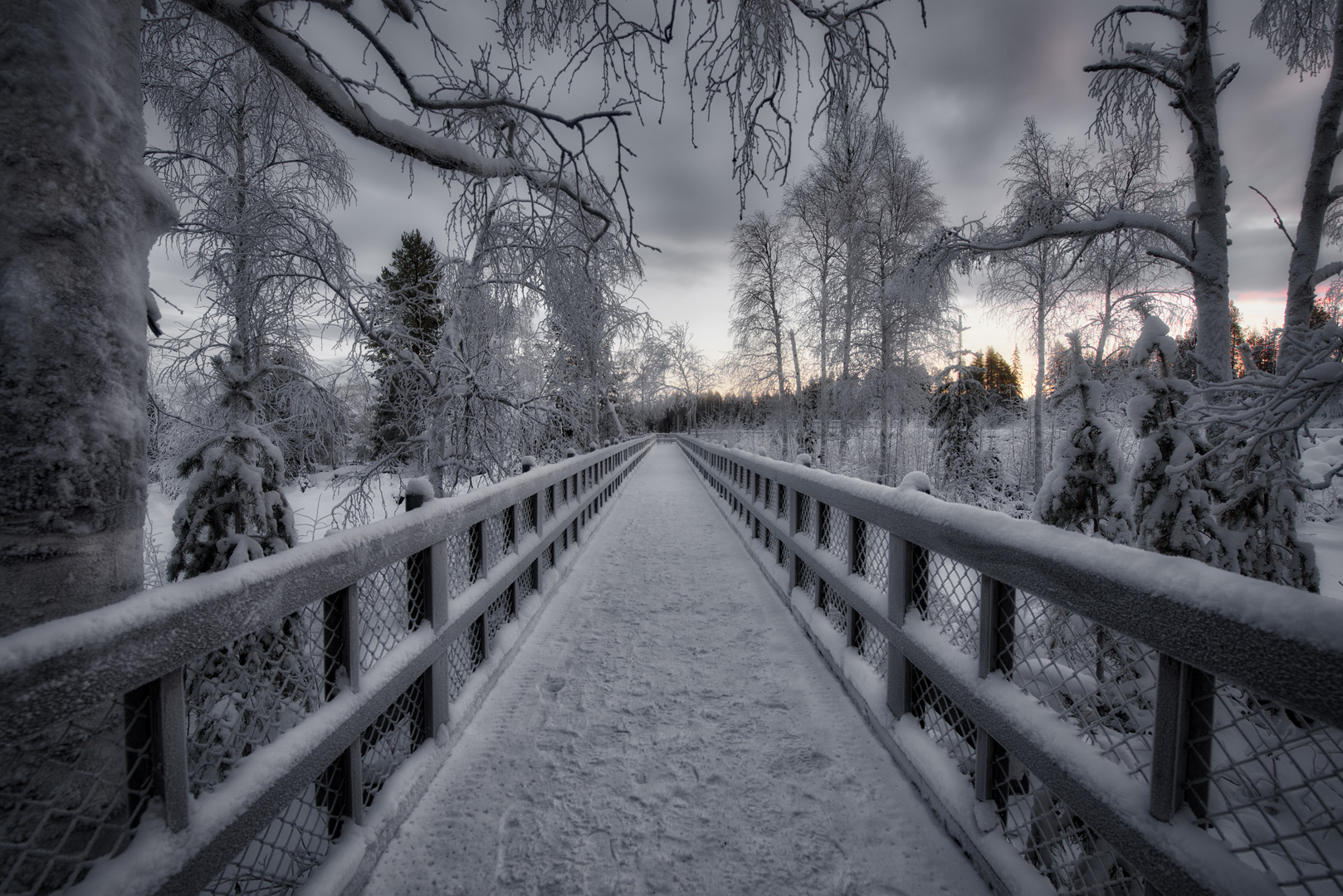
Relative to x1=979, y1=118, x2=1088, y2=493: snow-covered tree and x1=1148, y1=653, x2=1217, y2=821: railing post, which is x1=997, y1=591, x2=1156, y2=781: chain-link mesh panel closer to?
x1=1148, y1=653, x2=1217, y2=821: railing post

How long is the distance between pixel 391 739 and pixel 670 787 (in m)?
1.20

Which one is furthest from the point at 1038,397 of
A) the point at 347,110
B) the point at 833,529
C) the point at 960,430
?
the point at 347,110

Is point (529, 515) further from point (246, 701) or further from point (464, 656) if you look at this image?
point (246, 701)

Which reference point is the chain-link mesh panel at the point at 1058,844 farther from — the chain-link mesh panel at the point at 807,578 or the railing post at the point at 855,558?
Result: the chain-link mesh panel at the point at 807,578

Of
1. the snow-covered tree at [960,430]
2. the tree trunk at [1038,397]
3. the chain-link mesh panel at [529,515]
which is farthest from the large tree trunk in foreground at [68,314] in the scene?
the tree trunk at [1038,397]

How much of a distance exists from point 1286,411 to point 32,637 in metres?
5.01

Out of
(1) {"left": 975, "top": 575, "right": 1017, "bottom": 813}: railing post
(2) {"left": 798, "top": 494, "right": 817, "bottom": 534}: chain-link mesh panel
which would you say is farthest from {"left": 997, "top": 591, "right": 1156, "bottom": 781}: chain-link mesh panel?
(2) {"left": 798, "top": 494, "right": 817, "bottom": 534}: chain-link mesh panel

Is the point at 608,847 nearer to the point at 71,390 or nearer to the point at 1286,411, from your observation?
the point at 71,390

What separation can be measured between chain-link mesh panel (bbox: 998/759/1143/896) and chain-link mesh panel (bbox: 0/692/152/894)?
89.0 inches

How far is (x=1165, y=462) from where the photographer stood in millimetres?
3389

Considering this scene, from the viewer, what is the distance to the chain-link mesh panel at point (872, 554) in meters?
3.12

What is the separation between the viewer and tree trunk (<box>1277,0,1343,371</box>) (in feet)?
16.2

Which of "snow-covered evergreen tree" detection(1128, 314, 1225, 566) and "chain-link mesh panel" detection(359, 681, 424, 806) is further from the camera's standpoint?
"snow-covered evergreen tree" detection(1128, 314, 1225, 566)

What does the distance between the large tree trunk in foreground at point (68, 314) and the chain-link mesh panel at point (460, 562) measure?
153cm
